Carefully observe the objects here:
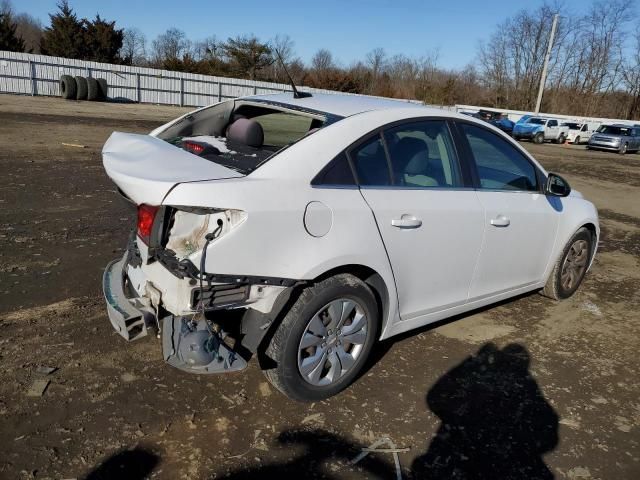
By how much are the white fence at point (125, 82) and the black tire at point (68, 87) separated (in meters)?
2.15

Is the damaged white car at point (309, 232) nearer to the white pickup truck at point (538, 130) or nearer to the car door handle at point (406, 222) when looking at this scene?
the car door handle at point (406, 222)

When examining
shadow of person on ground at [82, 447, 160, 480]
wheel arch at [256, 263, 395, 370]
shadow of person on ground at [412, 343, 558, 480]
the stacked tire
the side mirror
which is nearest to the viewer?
shadow of person on ground at [82, 447, 160, 480]

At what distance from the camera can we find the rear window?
324 cm

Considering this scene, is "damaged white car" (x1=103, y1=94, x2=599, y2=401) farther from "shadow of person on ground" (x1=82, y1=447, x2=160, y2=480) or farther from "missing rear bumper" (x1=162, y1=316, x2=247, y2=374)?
"shadow of person on ground" (x1=82, y1=447, x2=160, y2=480)

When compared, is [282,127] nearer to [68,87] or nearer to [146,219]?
[146,219]

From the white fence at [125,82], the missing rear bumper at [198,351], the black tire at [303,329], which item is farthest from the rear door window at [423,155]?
the white fence at [125,82]

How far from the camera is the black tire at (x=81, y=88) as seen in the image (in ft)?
96.8

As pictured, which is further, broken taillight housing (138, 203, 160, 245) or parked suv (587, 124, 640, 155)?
parked suv (587, 124, 640, 155)

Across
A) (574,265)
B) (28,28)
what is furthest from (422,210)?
(28,28)

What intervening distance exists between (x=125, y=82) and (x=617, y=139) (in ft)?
103

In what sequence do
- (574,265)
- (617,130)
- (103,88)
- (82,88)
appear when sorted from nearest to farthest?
(574,265), (82,88), (617,130), (103,88)

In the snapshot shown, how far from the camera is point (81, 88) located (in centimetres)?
2967

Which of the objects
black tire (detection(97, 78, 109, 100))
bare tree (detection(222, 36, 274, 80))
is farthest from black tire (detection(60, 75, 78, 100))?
bare tree (detection(222, 36, 274, 80))

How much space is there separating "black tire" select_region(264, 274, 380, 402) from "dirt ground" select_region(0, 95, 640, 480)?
0.44ft
